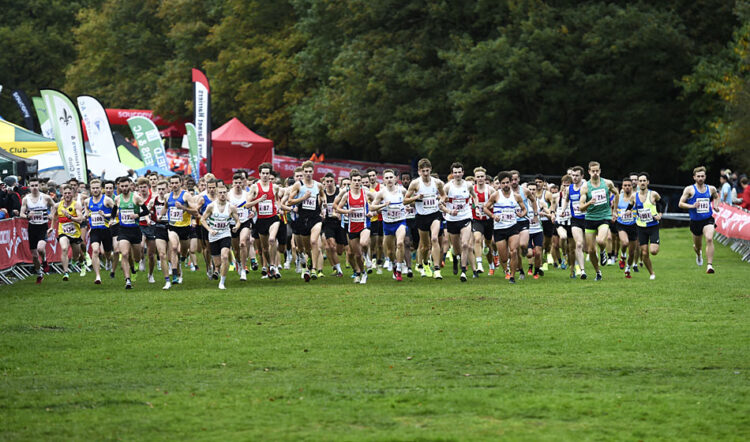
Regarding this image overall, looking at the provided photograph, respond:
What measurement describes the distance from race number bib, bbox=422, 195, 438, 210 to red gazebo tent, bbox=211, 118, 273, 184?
2762cm

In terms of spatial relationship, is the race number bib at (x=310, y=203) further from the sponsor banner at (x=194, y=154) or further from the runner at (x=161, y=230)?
the sponsor banner at (x=194, y=154)

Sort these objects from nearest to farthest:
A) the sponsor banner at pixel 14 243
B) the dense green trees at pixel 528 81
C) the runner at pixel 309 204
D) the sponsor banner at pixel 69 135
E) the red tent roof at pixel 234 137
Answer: the runner at pixel 309 204
the sponsor banner at pixel 14 243
the sponsor banner at pixel 69 135
the dense green trees at pixel 528 81
the red tent roof at pixel 234 137

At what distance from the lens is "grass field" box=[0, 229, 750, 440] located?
8.34 m

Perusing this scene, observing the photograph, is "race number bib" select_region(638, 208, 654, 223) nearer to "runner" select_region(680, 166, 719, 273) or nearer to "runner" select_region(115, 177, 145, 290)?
"runner" select_region(680, 166, 719, 273)

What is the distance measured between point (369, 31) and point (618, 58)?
11949 mm

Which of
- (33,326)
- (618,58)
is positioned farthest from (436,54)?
(33,326)

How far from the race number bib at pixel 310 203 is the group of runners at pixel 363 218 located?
0.02 metres

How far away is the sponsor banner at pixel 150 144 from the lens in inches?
1677

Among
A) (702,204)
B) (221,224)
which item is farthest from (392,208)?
(702,204)

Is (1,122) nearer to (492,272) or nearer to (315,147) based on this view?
(492,272)

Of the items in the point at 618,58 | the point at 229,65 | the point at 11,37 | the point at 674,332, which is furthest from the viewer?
the point at 11,37

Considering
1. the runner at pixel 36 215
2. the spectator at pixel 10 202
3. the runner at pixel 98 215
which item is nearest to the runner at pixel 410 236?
the runner at pixel 98 215

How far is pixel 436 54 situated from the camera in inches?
1806

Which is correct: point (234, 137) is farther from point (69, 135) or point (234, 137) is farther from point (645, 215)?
point (645, 215)
